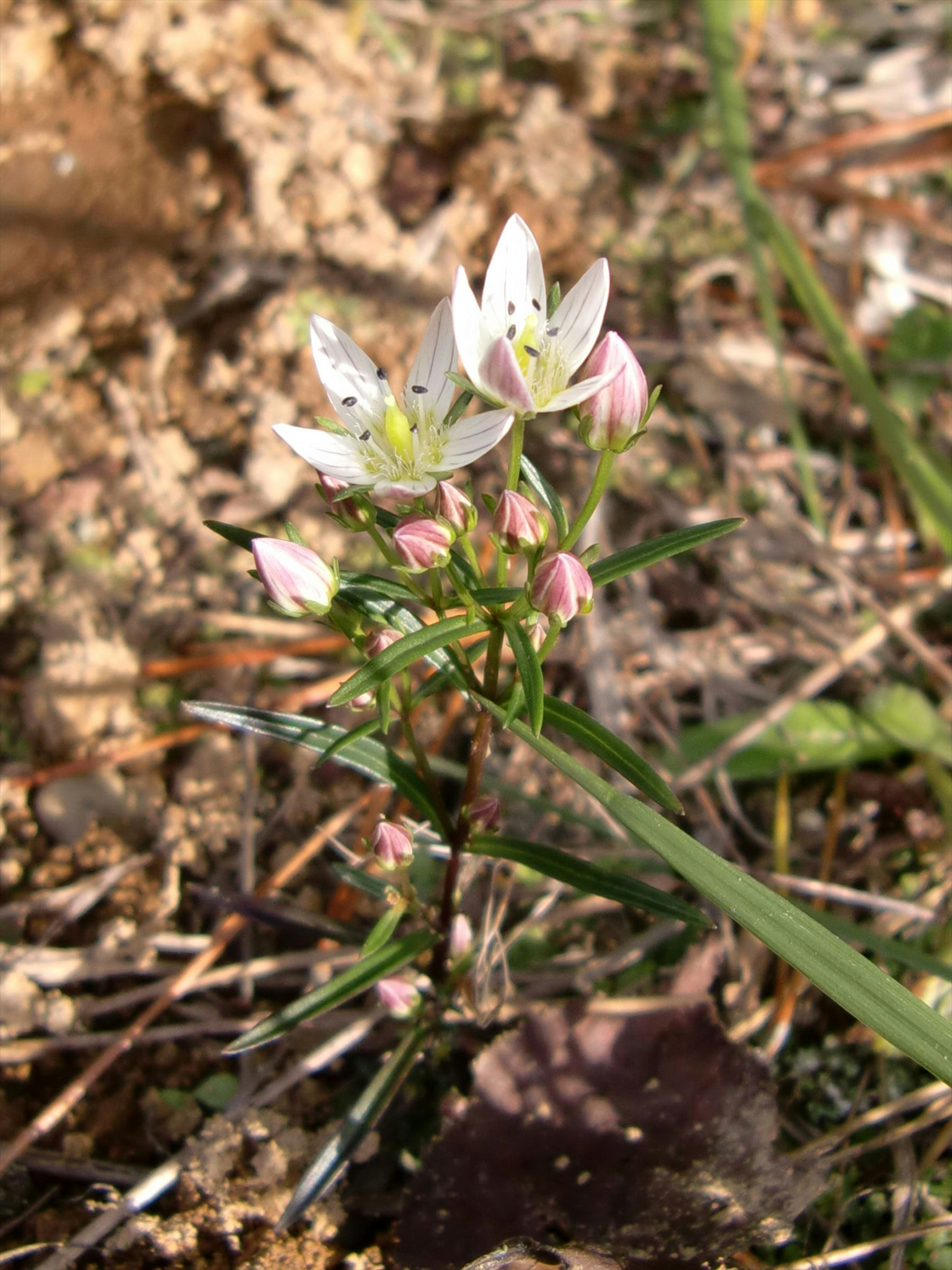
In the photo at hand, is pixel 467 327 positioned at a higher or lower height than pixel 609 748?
higher

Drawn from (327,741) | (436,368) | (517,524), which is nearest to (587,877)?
(327,741)

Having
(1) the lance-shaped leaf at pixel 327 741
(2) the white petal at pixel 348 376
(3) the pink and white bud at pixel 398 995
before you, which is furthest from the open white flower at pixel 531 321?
(3) the pink and white bud at pixel 398 995

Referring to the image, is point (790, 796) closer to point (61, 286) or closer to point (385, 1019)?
point (385, 1019)

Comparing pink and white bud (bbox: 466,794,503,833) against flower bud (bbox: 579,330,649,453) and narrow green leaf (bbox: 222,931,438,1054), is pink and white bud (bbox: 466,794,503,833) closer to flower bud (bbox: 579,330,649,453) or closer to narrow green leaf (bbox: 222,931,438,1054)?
narrow green leaf (bbox: 222,931,438,1054)

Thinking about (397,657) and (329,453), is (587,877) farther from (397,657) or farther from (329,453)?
(329,453)

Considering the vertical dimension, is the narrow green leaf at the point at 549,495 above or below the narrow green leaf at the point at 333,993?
above

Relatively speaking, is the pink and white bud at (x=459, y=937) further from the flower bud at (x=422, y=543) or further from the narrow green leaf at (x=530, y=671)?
the flower bud at (x=422, y=543)

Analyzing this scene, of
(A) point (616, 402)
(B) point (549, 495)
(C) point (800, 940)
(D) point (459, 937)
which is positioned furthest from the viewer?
(D) point (459, 937)

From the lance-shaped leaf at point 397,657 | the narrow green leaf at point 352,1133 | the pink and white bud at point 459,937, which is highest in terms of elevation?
the lance-shaped leaf at point 397,657
